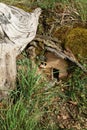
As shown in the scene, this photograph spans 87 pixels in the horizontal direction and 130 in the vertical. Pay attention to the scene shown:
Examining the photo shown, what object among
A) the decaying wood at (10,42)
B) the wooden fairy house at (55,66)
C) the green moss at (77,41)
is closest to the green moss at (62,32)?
the green moss at (77,41)

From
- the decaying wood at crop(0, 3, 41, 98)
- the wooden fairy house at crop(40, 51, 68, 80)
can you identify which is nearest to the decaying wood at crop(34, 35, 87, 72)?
the wooden fairy house at crop(40, 51, 68, 80)

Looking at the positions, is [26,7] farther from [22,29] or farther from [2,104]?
[2,104]

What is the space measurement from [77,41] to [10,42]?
1129 millimetres

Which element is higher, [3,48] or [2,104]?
[3,48]

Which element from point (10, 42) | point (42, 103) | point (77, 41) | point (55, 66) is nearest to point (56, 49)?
point (55, 66)

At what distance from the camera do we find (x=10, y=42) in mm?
4160

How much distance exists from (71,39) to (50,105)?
43.9 inches

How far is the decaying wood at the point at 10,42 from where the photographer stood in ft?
13.2

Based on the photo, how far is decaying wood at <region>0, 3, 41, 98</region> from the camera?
159 inches

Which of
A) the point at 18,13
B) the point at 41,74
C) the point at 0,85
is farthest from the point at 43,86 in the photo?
the point at 18,13

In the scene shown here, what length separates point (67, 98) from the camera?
175 inches

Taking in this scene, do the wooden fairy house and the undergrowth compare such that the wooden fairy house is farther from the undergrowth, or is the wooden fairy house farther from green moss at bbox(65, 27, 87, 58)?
green moss at bbox(65, 27, 87, 58)

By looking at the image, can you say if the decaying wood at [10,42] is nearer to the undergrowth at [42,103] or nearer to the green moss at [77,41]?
the undergrowth at [42,103]

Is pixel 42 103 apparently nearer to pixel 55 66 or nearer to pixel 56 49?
pixel 55 66
